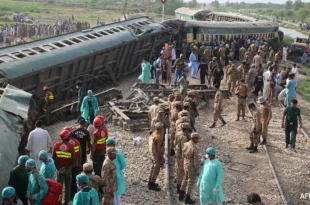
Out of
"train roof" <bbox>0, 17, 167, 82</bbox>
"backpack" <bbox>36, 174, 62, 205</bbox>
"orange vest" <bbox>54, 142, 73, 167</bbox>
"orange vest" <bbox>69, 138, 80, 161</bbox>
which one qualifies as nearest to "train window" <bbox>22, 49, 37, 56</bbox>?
"train roof" <bbox>0, 17, 167, 82</bbox>

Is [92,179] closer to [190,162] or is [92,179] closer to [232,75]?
[190,162]

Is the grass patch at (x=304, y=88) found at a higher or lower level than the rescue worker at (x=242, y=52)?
lower

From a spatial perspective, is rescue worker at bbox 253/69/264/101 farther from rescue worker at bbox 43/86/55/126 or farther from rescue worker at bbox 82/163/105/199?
rescue worker at bbox 82/163/105/199

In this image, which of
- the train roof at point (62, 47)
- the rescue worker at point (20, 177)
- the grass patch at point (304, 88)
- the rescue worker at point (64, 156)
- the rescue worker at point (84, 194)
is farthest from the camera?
the grass patch at point (304, 88)

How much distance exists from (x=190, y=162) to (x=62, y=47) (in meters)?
8.99

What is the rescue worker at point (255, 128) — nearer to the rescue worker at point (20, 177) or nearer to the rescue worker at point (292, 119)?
the rescue worker at point (292, 119)

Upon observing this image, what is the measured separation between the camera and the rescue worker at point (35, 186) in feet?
19.2

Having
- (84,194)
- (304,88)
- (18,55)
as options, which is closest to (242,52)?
→ (304,88)

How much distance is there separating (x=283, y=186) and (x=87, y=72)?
922cm

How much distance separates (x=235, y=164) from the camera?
10.4 meters

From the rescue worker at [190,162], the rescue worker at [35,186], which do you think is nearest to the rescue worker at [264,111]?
the rescue worker at [190,162]

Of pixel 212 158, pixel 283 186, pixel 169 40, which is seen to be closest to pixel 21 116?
pixel 212 158

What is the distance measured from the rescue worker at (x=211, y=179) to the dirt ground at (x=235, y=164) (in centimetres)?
137

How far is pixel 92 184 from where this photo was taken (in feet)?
20.3
